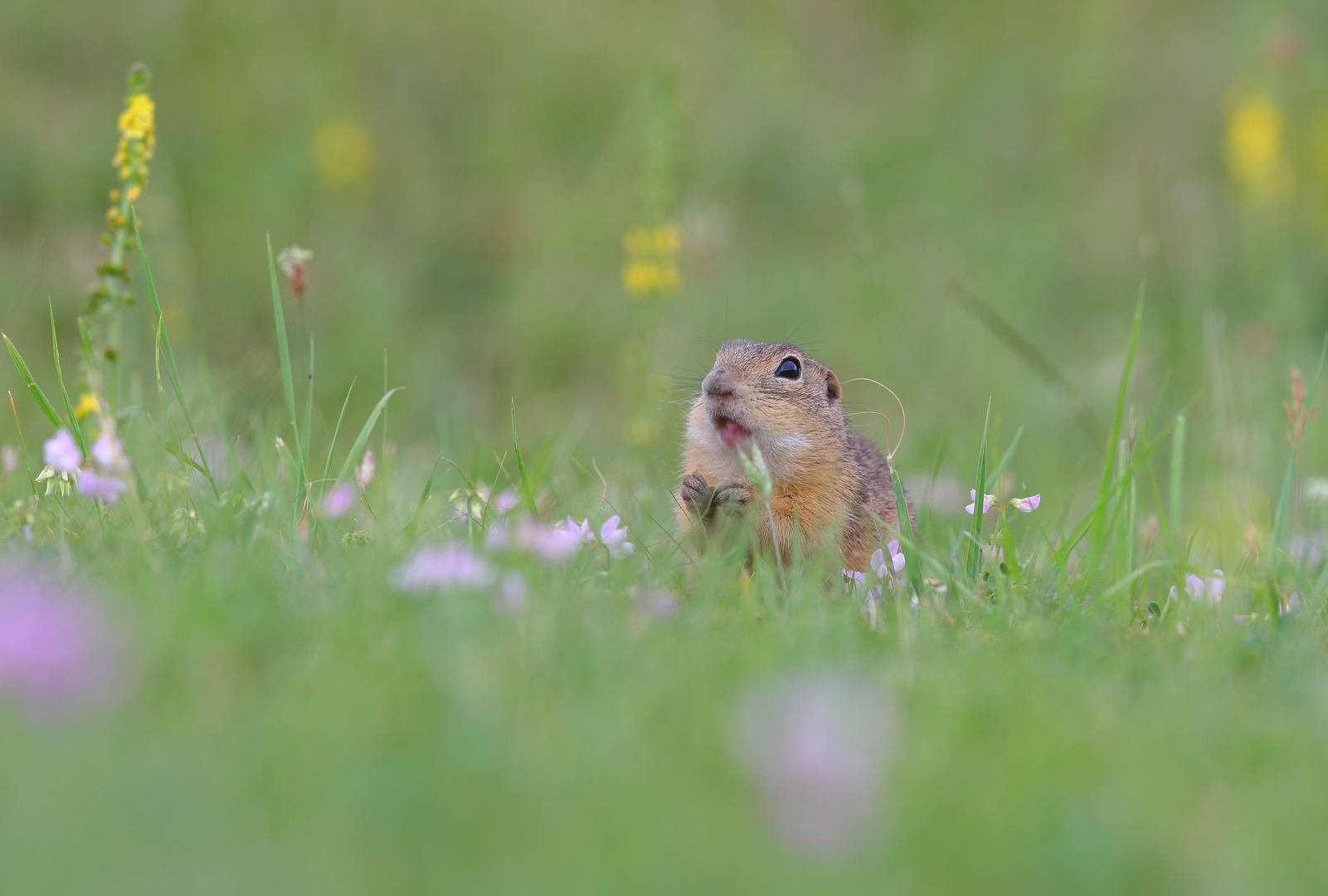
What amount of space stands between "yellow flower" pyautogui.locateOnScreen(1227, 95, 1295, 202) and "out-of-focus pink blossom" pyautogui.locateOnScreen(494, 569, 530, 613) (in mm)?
6223

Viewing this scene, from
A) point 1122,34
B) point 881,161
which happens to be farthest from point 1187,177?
point 881,161

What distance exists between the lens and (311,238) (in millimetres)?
8867

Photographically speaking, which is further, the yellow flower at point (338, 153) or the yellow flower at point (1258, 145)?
the yellow flower at point (338, 153)

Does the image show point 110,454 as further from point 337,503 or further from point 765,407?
point 765,407

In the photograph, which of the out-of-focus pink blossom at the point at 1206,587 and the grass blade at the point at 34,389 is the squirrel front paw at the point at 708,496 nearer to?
the out-of-focus pink blossom at the point at 1206,587

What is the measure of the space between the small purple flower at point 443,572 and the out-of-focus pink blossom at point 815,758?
69 cm

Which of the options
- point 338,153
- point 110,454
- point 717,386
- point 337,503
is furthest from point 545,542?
point 338,153

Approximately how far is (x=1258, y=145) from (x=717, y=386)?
461cm

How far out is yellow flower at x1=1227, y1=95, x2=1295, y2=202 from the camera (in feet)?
23.6

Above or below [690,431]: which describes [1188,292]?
above

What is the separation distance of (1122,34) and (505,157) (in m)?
6.17

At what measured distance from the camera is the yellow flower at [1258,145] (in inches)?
283

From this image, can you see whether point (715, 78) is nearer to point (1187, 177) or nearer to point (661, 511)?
point (1187, 177)

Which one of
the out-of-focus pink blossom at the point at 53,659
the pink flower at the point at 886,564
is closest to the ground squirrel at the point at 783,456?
the pink flower at the point at 886,564
